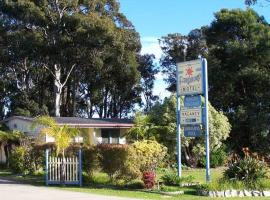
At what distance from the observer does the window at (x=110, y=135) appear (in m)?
41.3

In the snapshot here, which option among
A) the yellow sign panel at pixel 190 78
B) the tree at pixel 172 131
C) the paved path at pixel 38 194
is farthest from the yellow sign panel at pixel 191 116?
the tree at pixel 172 131

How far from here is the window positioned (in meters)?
41.3

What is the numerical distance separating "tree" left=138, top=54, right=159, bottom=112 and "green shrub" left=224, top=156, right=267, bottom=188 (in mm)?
48907

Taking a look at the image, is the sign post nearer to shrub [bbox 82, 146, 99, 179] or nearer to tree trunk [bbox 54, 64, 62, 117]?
shrub [bbox 82, 146, 99, 179]

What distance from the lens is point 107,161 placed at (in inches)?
822

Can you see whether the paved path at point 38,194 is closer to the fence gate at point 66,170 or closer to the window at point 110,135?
the fence gate at point 66,170

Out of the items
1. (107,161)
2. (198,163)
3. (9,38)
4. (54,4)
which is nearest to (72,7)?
(54,4)

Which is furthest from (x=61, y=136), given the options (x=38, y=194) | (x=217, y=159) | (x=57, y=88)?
(x=57, y=88)

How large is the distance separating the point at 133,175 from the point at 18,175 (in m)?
8.88

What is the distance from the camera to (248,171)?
59.2ft

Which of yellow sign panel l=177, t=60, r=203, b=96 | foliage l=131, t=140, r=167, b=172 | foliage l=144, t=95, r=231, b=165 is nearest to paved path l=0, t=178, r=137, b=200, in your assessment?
foliage l=131, t=140, r=167, b=172

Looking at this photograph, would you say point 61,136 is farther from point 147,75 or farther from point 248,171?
point 147,75

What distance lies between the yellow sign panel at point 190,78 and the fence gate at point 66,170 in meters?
4.72

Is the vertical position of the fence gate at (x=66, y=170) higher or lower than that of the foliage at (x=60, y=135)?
lower
